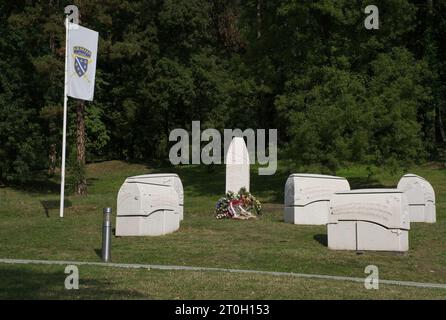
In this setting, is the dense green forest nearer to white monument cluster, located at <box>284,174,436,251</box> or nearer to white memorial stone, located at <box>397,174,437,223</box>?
white memorial stone, located at <box>397,174,437,223</box>

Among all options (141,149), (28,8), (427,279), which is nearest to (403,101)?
(427,279)

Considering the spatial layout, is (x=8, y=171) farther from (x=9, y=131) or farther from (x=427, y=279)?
(x=427, y=279)

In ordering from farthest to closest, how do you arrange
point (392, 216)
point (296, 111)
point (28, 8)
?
1. point (28, 8)
2. point (296, 111)
3. point (392, 216)

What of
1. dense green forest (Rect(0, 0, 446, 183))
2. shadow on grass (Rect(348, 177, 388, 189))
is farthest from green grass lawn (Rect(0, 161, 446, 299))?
shadow on grass (Rect(348, 177, 388, 189))

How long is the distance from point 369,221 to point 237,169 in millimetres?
7353

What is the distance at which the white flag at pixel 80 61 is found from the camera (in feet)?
67.3

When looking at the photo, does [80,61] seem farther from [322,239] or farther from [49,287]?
[49,287]

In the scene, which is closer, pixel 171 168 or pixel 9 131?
pixel 9 131

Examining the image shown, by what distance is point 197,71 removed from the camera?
46438 millimetres

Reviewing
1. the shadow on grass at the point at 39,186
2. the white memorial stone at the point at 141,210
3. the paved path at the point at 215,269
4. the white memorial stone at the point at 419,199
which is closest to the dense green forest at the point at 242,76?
the shadow on grass at the point at 39,186

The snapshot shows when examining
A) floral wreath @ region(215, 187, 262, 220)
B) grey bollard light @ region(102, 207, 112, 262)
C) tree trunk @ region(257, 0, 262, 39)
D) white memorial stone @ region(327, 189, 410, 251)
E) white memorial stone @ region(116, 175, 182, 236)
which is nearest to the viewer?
grey bollard light @ region(102, 207, 112, 262)

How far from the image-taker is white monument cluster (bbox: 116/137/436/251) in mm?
13461

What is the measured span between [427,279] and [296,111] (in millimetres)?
17450

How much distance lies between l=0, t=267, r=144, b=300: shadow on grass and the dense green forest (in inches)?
657
